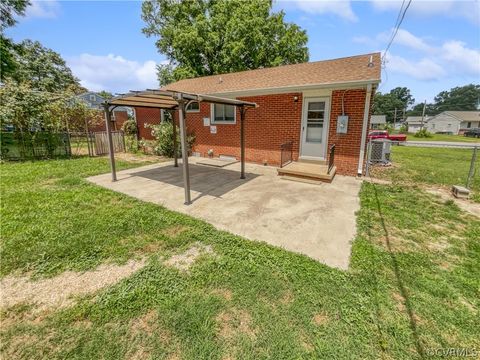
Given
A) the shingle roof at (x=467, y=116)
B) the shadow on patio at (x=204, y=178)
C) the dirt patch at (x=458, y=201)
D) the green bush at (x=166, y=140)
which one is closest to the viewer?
the dirt patch at (x=458, y=201)

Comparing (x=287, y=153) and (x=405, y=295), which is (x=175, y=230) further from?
(x=287, y=153)

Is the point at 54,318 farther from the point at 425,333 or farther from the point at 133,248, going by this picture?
the point at 425,333

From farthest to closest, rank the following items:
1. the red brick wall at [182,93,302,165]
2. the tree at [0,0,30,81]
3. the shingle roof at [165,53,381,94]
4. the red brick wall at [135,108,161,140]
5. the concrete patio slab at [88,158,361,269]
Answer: the tree at [0,0,30,81] → the red brick wall at [135,108,161,140] → the red brick wall at [182,93,302,165] → the shingle roof at [165,53,381,94] → the concrete patio slab at [88,158,361,269]

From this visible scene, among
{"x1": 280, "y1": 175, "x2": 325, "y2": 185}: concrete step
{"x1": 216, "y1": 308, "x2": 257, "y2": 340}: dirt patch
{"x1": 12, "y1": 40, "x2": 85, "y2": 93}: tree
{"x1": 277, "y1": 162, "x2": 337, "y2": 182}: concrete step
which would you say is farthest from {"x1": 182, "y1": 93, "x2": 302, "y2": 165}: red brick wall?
{"x1": 12, "y1": 40, "x2": 85, "y2": 93}: tree

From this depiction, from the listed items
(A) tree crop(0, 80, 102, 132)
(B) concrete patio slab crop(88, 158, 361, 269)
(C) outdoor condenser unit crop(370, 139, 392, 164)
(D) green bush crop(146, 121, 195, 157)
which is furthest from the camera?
(D) green bush crop(146, 121, 195, 157)

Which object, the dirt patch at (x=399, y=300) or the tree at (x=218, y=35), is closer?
the dirt patch at (x=399, y=300)

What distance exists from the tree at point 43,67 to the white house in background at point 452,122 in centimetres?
7192

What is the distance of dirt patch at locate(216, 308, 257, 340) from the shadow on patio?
10.4 ft

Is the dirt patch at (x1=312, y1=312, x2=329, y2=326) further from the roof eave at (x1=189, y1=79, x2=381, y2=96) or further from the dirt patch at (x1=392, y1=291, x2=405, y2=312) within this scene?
the roof eave at (x1=189, y1=79, x2=381, y2=96)

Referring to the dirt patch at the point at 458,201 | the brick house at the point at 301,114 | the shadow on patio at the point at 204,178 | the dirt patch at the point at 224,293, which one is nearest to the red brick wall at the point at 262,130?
the brick house at the point at 301,114

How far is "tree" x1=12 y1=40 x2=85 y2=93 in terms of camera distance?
29.1m

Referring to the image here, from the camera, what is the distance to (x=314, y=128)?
7.60 m

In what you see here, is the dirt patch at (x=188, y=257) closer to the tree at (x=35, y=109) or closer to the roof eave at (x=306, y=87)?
the roof eave at (x=306, y=87)

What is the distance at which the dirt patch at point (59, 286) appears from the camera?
225cm
